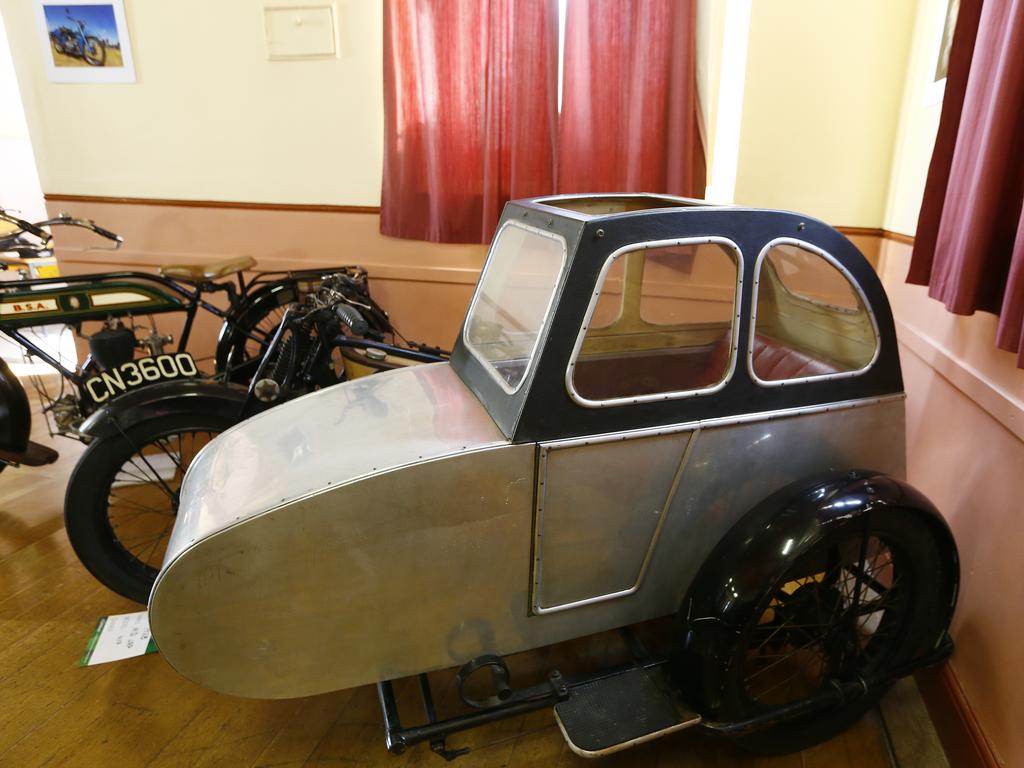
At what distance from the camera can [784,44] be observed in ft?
8.99

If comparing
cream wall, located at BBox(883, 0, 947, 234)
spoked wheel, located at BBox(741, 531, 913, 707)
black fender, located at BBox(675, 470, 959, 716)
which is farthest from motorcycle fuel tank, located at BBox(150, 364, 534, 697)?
cream wall, located at BBox(883, 0, 947, 234)

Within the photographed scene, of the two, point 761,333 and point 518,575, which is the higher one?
point 761,333

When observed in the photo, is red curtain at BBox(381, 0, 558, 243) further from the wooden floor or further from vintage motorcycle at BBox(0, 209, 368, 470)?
the wooden floor

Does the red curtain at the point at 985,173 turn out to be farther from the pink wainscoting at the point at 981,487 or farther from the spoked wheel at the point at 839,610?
the spoked wheel at the point at 839,610

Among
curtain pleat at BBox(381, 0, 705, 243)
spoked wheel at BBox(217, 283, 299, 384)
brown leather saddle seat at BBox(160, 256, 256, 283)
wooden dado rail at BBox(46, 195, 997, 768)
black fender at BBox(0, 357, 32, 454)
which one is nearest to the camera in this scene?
black fender at BBox(0, 357, 32, 454)

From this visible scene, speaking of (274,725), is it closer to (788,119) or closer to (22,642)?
(22,642)

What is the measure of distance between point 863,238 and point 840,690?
6.58 feet

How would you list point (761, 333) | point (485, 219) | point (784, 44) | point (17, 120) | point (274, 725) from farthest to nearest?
point (17, 120) → point (485, 219) → point (784, 44) → point (274, 725) → point (761, 333)

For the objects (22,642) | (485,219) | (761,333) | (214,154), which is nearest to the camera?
(761,333)

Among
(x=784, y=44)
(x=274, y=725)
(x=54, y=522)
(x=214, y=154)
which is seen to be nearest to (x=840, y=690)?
(x=274, y=725)

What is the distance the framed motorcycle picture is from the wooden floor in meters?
2.67

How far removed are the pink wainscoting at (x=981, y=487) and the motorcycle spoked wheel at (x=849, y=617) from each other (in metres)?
0.13

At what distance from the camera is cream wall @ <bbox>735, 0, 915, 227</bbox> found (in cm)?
269

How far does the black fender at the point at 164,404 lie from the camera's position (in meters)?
2.17
